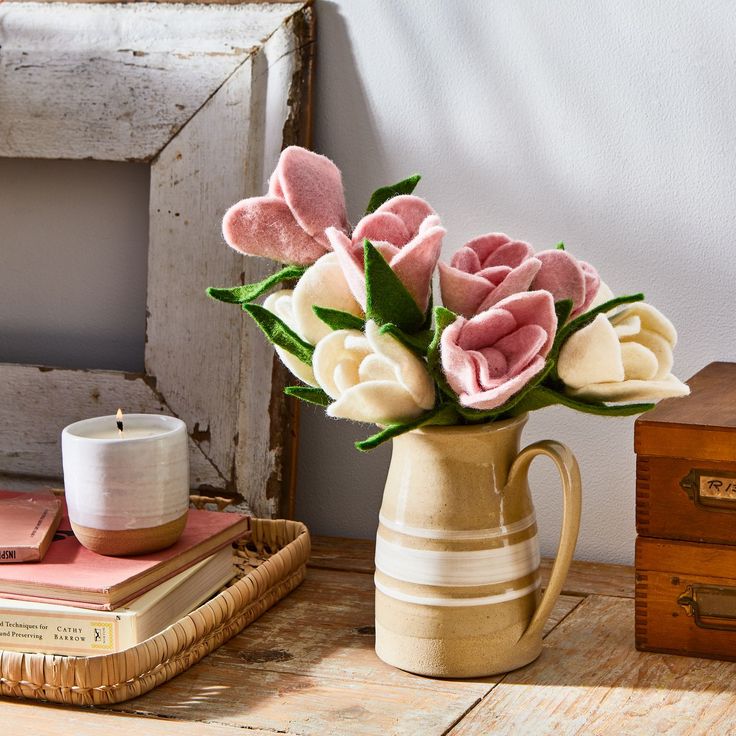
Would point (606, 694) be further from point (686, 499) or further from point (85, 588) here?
point (85, 588)

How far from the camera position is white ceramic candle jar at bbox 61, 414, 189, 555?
735mm

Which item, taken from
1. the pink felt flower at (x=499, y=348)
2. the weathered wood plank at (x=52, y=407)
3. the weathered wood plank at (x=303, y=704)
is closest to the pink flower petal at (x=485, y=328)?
the pink felt flower at (x=499, y=348)

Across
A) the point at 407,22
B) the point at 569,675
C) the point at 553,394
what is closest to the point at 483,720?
the point at 569,675

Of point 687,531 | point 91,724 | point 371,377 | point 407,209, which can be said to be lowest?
point 91,724

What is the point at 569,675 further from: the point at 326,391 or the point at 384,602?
the point at 326,391

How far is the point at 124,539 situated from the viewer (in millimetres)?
743

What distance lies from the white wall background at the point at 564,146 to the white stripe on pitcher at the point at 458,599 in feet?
0.89

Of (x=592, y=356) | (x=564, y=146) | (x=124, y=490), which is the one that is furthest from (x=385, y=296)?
(x=564, y=146)

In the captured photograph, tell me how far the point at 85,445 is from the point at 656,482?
383 millimetres

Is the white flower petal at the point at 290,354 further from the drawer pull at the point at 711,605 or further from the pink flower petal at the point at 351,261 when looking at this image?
the drawer pull at the point at 711,605

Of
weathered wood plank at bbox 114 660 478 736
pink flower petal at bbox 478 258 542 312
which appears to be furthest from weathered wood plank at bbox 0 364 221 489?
pink flower petal at bbox 478 258 542 312

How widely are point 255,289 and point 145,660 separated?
0.24m

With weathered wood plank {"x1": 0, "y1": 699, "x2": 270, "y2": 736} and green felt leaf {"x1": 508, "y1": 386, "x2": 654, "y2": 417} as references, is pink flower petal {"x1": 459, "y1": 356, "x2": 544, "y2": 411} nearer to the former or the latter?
green felt leaf {"x1": 508, "y1": 386, "x2": 654, "y2": 417}

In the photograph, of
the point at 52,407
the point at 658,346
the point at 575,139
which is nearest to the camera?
the point at 658,346
